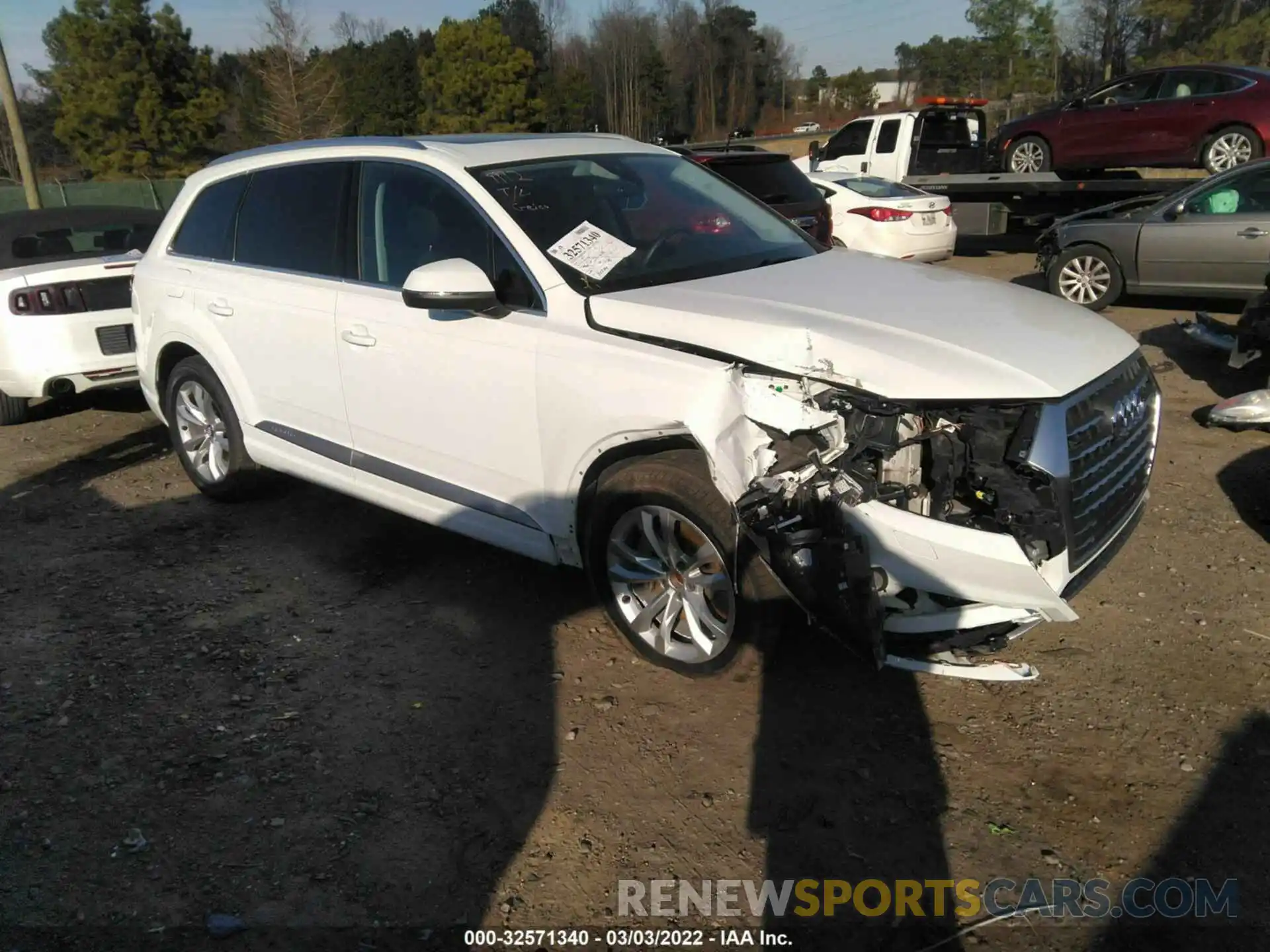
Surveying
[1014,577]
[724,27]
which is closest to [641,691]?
[1014,577]

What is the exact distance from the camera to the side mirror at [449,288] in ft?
11.9

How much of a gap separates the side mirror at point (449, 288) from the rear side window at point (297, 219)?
37.6 inches

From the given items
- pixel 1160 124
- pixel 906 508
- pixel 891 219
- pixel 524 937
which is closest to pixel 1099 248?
pixel 891 219

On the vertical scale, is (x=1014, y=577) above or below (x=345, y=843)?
above

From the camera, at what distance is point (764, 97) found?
72.6m

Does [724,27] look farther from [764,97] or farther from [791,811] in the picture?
[791,811]

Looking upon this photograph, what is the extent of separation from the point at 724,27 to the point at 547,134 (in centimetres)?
7078

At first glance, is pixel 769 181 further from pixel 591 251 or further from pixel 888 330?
pixel 888 330

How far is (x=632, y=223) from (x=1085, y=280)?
7.77 meters

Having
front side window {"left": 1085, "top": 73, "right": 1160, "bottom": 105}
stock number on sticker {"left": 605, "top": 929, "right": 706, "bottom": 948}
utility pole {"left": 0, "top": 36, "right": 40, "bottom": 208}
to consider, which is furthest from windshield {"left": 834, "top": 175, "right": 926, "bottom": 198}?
utility pole {"left": 0, "top": 36, "right": 40, "bottom": 208}

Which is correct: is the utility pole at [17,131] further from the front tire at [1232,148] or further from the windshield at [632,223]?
the front tire at [1232,148]

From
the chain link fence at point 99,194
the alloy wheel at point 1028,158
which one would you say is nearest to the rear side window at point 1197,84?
the alloy wheel at point 1028,158

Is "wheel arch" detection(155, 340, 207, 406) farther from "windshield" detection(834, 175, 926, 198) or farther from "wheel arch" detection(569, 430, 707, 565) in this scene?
"windshield" detection(834, 175, 926, 198)

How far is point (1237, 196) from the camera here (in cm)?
905
